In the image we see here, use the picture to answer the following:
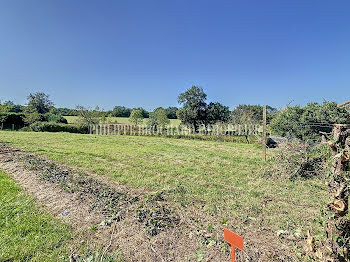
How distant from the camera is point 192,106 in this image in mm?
22094

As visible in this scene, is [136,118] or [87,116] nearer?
[87,116]

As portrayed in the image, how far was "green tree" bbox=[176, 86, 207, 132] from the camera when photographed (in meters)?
21.9

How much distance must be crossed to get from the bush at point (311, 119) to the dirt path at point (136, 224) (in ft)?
23.6

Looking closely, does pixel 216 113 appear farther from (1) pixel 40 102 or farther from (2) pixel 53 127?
(1) pixel 40 102

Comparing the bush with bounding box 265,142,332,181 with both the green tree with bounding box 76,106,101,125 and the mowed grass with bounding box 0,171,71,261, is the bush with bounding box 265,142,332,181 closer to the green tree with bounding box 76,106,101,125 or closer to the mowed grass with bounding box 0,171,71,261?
the mowed grass with bounding box 0,171,71,261

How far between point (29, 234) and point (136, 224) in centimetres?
127

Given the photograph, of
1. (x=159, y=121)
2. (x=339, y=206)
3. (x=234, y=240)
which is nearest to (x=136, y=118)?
(x=159, y=121)

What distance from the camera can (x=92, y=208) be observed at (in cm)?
283

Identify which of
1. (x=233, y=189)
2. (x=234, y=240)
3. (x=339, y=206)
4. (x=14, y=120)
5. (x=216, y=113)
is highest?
(x=216, y=113)

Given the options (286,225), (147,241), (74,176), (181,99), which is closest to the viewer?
(147,241)

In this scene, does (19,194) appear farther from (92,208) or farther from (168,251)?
(168,251)

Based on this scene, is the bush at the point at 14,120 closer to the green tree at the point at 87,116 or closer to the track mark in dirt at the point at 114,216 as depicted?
the green tree at the point at 87,116

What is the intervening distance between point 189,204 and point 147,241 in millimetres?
1157

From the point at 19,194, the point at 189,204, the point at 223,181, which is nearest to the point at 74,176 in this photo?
the point at 19,194
